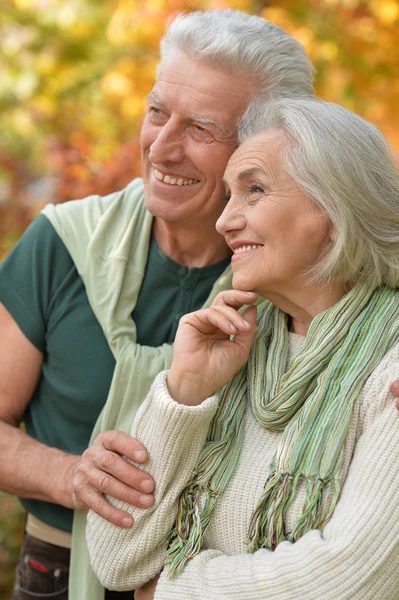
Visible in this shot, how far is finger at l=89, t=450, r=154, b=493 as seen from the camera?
213 cm

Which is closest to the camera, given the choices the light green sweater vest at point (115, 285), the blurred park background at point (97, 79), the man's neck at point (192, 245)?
the light green sweater vest at point (115, 285)

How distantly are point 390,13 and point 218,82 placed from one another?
7.39 feet

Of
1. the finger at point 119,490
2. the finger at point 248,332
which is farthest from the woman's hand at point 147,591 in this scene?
the finger at point 248,332

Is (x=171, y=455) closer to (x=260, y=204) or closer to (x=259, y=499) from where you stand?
(x=259, y=499)

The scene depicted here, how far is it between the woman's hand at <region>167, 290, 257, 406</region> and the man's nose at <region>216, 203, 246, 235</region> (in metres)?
0.18

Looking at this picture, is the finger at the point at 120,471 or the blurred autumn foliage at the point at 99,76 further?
the blurred autumn foliage at the point at 99,76

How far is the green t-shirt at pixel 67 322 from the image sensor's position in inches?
101

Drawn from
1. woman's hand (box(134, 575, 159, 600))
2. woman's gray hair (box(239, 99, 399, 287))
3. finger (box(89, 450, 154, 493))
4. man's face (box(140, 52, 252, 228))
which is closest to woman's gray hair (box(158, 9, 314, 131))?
man's face (box(140, 52, 252, 228))

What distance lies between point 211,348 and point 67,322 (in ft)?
1.84

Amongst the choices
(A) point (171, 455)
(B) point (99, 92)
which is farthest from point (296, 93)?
(B) point (99, 92)

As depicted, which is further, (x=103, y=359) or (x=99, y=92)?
(x=99, y=92)

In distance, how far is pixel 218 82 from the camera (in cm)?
249

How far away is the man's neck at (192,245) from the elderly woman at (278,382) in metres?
0.40

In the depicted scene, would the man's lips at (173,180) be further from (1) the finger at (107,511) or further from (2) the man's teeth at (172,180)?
→ (1) the finger at (107,511)
